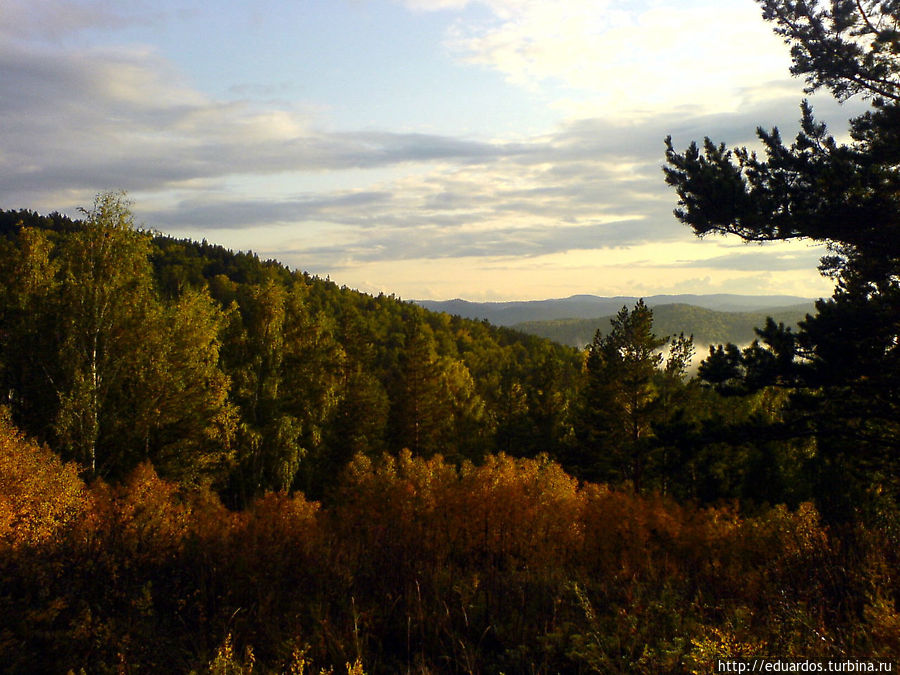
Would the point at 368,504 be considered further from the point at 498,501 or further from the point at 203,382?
the point at 203,382

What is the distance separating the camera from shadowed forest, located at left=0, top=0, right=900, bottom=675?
216 inches

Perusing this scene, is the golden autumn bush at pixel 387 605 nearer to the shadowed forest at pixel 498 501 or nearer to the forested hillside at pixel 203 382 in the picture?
the shadowed forest at pixel 498 501

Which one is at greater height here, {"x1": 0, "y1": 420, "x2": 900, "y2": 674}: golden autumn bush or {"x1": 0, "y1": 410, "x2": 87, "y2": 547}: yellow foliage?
{"x1": 0, "y1": 420, "x2": 900, "y2": 674}: golden autumn bush

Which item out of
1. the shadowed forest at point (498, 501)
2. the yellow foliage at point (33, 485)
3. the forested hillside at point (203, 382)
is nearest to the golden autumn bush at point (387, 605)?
the shadowed forest at point (498, 501)

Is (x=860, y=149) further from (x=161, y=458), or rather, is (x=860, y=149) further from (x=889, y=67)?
(x=161, y=458)

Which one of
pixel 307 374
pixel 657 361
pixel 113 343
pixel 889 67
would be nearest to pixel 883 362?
pixel 889 67

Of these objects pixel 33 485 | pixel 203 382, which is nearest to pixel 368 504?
pixel 203 382

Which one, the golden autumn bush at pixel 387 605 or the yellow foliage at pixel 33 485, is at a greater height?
the golden autumn bush at pixel 387 605

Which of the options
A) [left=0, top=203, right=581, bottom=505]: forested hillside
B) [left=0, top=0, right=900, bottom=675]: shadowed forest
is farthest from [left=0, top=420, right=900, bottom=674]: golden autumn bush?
[left=0, top=203, right=581, bottom=505]: forested hillside

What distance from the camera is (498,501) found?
70.7ft

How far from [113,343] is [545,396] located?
84.3 feet

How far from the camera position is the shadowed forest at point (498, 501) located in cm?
549

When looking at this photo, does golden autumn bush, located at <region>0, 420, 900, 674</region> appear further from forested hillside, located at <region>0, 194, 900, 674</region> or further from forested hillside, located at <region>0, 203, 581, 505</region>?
forested hillside, located at <region>0, 203, 581, 505</region>

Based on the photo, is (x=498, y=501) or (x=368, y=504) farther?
(x=368, y=504)
